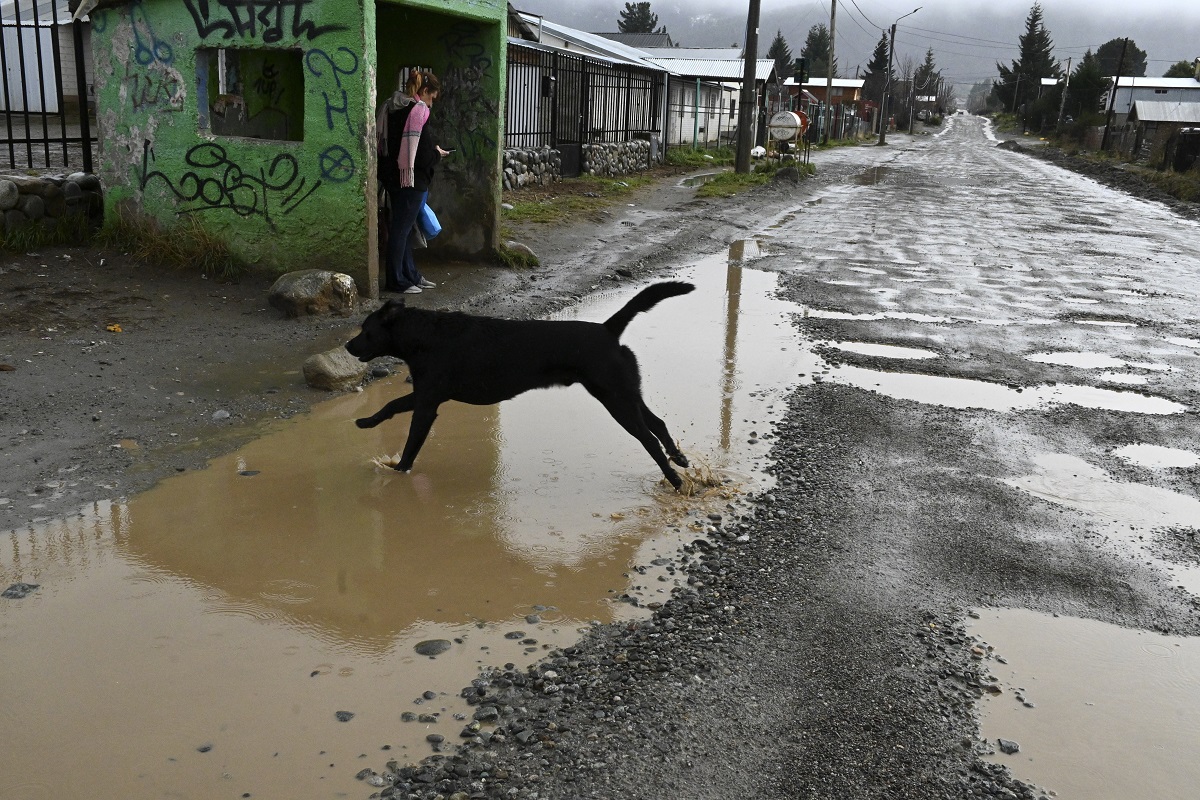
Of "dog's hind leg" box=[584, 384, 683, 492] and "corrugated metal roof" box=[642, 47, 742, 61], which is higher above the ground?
"corrugated metal roof" box=[642, 47, 742, 61]

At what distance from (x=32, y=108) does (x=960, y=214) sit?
1770 cm

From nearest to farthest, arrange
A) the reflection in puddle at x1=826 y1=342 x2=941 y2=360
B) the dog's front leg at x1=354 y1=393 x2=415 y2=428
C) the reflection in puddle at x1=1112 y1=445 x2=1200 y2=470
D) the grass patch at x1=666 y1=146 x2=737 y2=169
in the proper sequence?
the dog's front leg at x1=354 y1=393 x2=415 y2=428 < the reflection in puddle at x1=1112 y1=445 x2=1200 y2=470 < the reflection in puddle at x1=826 y1=342 x2=941 y2=360 < the grass patch at x1=666 y1=146 x2=737 y2=169

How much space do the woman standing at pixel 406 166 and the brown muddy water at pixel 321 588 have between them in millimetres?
3018

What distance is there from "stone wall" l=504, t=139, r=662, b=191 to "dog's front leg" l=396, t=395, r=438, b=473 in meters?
13.0

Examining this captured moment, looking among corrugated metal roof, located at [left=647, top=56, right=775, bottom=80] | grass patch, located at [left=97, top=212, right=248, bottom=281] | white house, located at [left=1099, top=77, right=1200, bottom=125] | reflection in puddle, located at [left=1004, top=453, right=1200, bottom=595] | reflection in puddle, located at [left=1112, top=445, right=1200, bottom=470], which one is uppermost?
white house, located at [left=1099, top=77, right=1200, bottom=125]

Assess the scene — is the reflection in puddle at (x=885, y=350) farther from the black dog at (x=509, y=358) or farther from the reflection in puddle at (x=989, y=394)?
the black dog at (x=509, y=358)

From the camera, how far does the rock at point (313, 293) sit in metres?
8.23

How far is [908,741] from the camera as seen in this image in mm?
3262

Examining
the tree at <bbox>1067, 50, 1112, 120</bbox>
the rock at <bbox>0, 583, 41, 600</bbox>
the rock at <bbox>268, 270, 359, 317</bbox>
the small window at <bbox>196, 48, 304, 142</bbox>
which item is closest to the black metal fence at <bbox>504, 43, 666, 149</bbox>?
the small window at <bbox>196, 48, 304, 142</bbox>

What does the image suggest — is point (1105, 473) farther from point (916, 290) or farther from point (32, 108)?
point (32, 108)

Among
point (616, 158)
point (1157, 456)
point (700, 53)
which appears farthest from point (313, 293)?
point (700, 53)

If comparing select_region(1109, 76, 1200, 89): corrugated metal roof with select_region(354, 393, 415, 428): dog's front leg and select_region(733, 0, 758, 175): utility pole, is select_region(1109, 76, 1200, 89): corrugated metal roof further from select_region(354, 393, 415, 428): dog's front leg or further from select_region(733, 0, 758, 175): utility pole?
select_region(354, 393, 415, 428): dog's front leg

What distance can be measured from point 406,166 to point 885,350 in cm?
460

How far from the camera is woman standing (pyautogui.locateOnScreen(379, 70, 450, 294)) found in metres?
9.04
